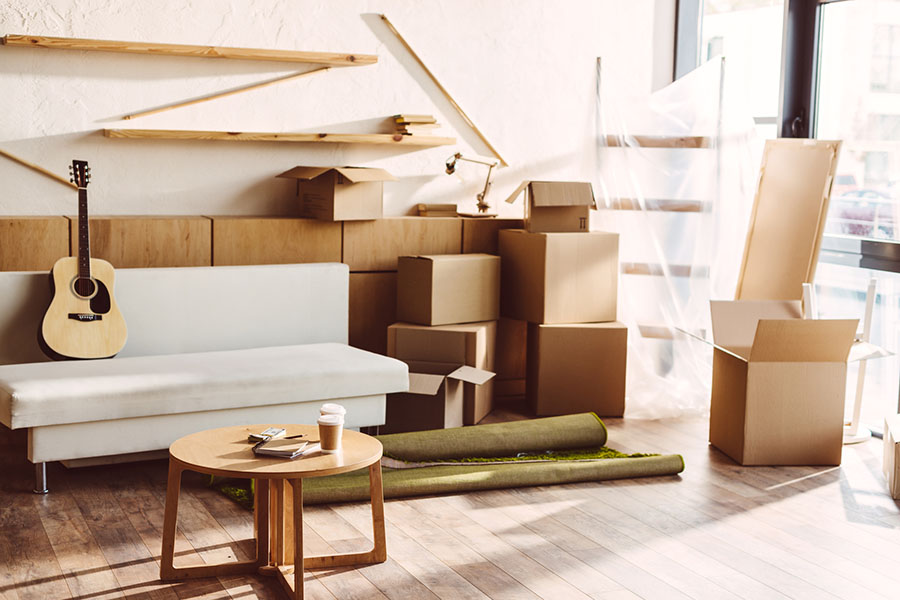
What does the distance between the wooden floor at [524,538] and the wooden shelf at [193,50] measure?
179cm

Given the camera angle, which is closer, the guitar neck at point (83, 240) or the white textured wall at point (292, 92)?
the guitar neck at point (83, 240)

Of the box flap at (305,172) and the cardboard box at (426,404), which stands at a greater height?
the box flap at (305,172)

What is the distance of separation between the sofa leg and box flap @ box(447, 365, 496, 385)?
1.77m

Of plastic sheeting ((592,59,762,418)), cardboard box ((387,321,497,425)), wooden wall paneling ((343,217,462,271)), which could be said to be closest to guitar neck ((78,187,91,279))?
wooden wall paneling ((343,217,462,271))

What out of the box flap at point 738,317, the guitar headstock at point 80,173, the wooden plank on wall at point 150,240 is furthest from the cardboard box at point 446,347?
the guitar headstock at point 80,173

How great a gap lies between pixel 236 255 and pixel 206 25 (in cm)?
111

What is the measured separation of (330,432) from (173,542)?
1.80 feet

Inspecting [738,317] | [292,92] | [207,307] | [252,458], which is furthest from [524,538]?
[292,92]

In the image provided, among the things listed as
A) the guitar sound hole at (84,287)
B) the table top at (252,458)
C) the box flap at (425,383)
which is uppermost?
the guitar sound hole at (84,287)

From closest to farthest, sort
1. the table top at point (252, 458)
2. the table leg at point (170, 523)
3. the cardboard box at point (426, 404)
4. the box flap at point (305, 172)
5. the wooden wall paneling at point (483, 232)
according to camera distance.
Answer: the table top at point (252, 458)
the table leg at point (170, 523)
the cardboard box at point (426, 404)
the box flap at point (305, 172)
the wooden wall paneling at point (483, 232)

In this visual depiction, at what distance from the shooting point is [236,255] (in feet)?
15.5

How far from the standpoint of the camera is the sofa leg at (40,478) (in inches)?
144

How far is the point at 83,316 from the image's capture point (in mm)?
4082

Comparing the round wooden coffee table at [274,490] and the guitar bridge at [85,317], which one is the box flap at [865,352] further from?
the guitar bridge at [85,317]
